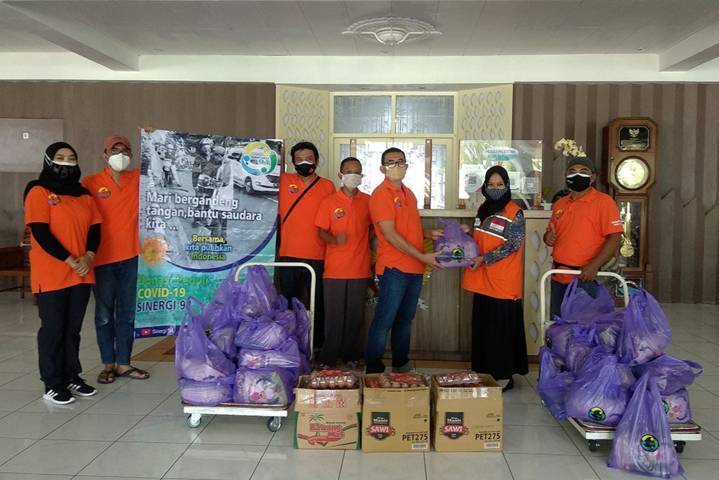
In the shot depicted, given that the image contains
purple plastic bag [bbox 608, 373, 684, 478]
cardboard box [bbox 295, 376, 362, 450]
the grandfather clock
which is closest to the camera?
purple plastic bag [bbox 608, 373, 684, 478]

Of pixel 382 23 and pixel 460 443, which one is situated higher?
pixel 382 23

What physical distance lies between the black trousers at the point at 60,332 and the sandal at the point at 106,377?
310 mm

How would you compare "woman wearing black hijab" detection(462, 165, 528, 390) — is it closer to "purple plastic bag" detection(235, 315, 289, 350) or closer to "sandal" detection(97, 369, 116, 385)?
"purple plastic bag" detection(235, 315, 289, 350)

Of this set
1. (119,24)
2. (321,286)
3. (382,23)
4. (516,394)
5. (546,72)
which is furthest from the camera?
(546,72)

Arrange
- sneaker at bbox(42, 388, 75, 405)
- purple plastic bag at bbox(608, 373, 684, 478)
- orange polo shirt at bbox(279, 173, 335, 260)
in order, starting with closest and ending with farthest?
purple plastic bag at bbox(608, 373, 684, 478) < sneaker at bbox(42, 388, 75, 405) < orange polo shirt at bbox(279, 173, 335, 260)

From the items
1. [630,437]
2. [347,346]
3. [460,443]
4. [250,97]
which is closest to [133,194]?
[347,346]

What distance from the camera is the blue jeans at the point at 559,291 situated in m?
3.45

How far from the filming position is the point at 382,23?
574 cm

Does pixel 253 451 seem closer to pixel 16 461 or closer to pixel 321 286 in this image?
pixel 16 461

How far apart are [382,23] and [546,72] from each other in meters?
2.90

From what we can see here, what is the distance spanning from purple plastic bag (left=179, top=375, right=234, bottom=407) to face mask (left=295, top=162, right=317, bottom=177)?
149cm

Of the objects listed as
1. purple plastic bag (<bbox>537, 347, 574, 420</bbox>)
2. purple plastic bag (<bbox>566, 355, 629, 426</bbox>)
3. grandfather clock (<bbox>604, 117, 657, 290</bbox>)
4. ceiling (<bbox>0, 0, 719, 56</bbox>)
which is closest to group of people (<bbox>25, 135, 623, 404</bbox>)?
purple plastic bag (<bbox>537, 347, 574, 420</bbox>)

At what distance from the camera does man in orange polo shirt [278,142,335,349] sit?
390 centimetres

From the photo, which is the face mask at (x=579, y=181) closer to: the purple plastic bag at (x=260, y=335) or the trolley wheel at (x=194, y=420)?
the purple plastic bag at (x=260, y=335)
